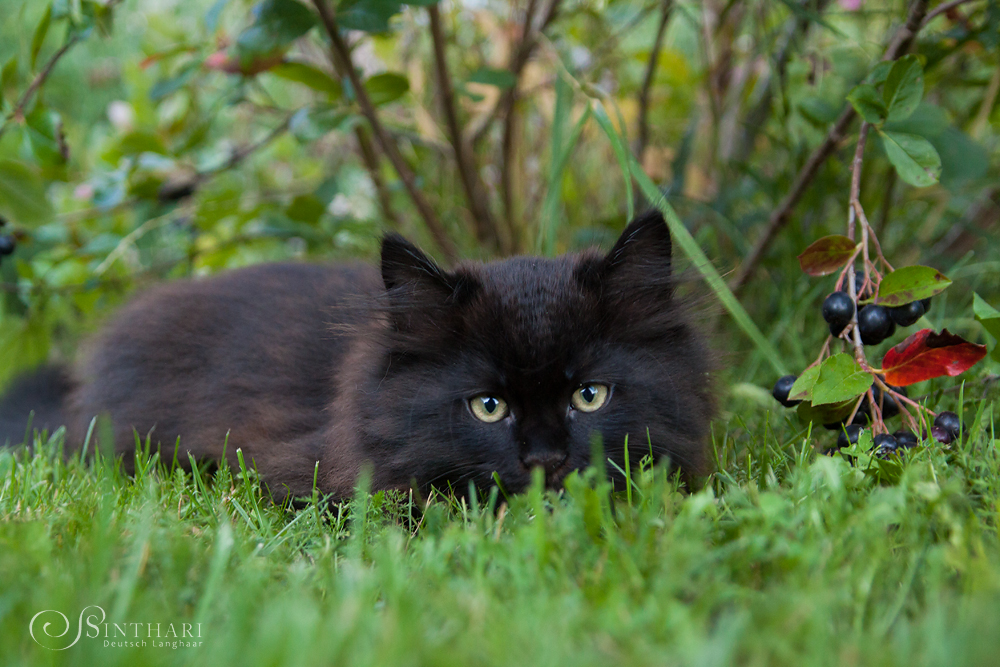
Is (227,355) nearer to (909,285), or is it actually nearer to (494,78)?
(494,78)

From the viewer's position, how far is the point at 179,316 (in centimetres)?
243

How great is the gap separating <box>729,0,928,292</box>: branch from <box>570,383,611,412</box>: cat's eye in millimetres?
1047

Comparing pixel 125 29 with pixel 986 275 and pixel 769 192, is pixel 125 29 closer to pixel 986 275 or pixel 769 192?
pixel 769 192

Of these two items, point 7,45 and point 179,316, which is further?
point 7,45

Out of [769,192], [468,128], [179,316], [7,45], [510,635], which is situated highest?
[7,45]

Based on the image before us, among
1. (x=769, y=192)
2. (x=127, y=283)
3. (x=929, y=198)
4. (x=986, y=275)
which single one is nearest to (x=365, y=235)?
(x=127, y=283)

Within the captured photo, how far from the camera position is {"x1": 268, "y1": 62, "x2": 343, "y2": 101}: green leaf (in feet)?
8.74

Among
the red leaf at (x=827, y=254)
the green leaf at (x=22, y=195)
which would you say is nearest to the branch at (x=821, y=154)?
the red leaf at (x=827, y=254)

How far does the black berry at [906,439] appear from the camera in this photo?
171cm

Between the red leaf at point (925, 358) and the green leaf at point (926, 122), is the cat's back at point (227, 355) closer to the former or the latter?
the red leaf at point (925, 358)

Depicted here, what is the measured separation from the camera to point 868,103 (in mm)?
1822

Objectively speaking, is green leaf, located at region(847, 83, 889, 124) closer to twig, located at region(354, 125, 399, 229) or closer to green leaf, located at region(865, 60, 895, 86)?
green leaf, located at region(865, 60, 895, 86)

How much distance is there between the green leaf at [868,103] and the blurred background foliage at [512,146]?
0.89 ft

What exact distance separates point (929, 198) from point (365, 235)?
8.31 feet
